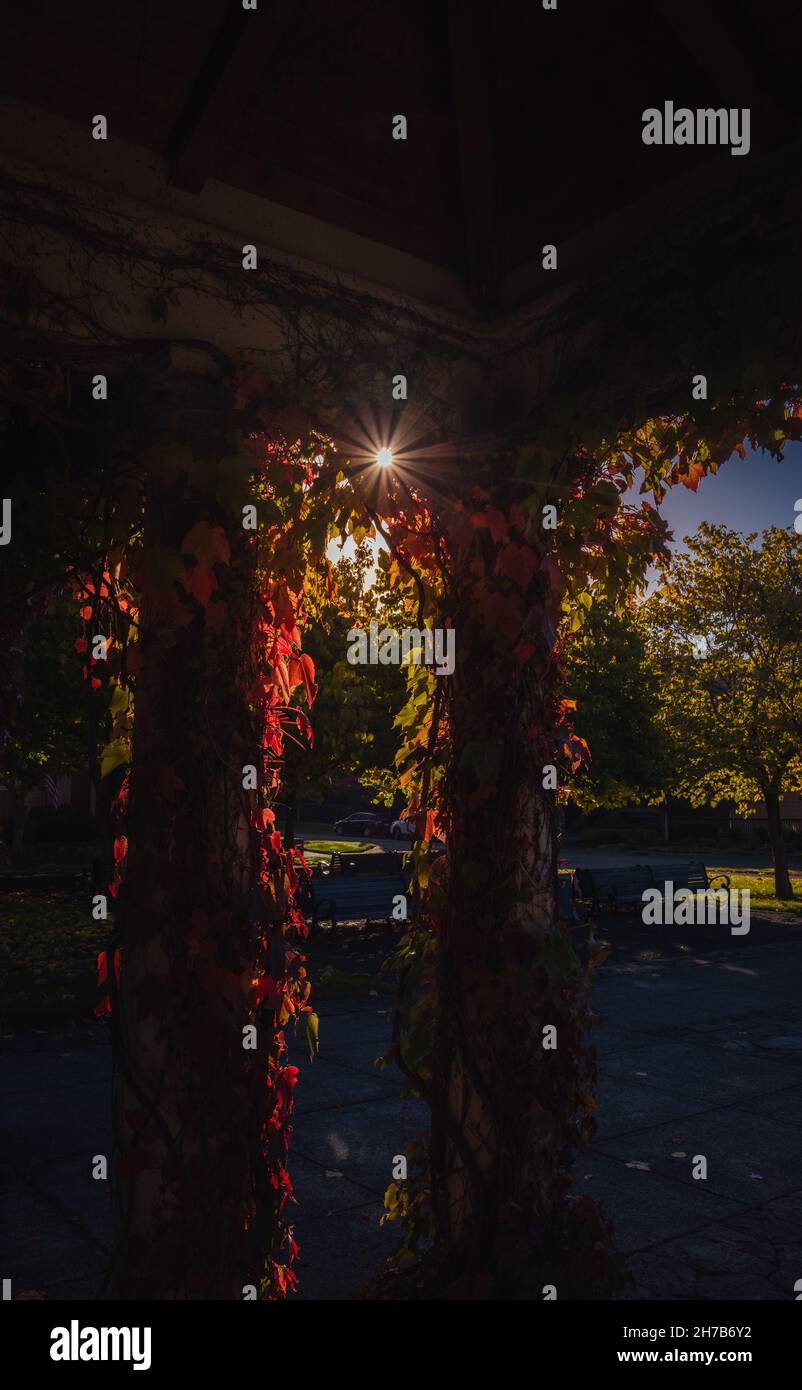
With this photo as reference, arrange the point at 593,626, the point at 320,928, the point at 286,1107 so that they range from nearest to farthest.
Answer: the point at 286,1107
the point at 320,928
the point at 593,626

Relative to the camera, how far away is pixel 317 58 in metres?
3.30

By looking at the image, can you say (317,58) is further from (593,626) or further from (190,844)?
(593,626)

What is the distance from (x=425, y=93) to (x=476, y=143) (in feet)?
0.85

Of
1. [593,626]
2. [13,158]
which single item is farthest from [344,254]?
[593,626]

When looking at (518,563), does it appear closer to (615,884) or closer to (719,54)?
(719,54)

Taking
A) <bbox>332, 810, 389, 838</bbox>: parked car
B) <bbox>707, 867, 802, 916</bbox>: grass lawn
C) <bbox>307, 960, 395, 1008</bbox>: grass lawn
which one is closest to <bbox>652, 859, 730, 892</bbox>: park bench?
<bbox>707, 867, 802, 916</bbox>: grass lawn

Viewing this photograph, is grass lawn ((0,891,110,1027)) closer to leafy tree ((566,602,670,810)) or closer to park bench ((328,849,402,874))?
park bench ((328,849,402,874))

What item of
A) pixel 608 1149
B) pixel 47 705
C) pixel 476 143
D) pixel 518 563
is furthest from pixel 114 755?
pixel 47 705

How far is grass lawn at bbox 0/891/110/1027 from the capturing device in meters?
9.49

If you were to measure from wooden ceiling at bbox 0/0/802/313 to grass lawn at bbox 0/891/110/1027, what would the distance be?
8219mm

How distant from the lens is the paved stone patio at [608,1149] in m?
4.56

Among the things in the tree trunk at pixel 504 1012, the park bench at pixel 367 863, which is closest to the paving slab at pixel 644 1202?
the tree trunk at pixel 504 1012

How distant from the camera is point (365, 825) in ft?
154

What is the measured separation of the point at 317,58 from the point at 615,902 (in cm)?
1638
